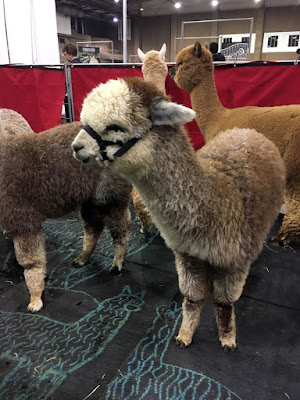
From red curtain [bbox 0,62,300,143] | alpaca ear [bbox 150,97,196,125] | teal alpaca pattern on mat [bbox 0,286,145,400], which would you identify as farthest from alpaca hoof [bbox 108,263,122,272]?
alpaca ear [bbox 150,97,196,125]

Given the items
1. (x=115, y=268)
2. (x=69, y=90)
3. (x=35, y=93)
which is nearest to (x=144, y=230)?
(x=115, y=268)

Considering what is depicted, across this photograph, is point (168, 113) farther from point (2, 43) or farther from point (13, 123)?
point (2, 43)

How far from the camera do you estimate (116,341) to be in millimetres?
1935

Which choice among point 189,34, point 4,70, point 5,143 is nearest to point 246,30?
point 189,34

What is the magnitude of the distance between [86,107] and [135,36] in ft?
29.3

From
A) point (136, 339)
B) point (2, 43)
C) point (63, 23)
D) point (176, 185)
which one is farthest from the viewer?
point (63, 23)

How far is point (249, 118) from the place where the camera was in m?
2.73

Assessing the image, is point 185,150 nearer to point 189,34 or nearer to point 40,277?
point 40,277

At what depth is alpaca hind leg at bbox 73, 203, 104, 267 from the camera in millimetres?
2520

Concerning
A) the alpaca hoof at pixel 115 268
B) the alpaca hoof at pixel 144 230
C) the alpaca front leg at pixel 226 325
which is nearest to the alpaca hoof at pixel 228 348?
the alpaca front leg at pixel 226 325

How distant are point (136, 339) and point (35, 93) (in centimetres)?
412

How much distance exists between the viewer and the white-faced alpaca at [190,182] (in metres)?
1.21

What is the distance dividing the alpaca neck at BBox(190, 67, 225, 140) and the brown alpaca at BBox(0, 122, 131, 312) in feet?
3.81

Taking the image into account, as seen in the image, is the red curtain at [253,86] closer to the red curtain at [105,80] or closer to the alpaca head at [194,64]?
the red curtain at [105,80]
